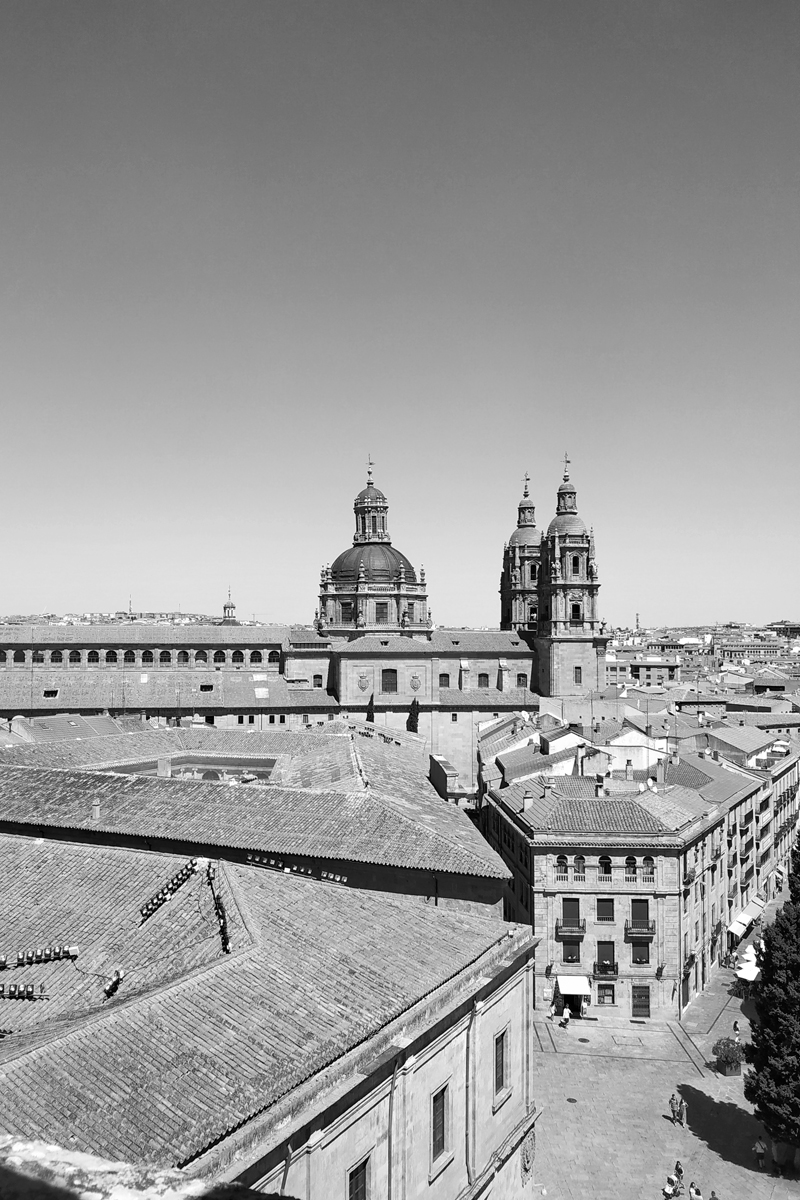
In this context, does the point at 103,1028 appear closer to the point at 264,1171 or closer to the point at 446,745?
the point at 264,1171

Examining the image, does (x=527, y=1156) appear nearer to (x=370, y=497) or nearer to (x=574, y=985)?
(x=574, y=985)

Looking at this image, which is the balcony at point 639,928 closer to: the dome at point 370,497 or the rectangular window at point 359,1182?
the rectangular window at point 359,1182

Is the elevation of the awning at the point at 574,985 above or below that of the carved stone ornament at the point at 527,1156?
below

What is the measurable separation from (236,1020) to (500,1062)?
702cm

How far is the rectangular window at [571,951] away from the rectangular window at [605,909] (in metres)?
1.37

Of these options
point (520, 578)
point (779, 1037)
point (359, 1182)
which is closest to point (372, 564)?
point (520, 578)

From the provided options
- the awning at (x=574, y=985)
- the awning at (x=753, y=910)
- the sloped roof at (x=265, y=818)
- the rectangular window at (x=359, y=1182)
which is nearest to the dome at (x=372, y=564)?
the awning at (x=753, y=910)

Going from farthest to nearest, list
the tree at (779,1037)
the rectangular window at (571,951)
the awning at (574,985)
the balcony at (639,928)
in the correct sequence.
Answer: the rectangular window at (571,951) → the balcony at (639,928) → the awning at (574,985) → the tree at (779,1037)

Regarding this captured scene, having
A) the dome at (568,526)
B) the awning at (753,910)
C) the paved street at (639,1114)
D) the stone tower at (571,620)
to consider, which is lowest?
the paved street at (639,1114)

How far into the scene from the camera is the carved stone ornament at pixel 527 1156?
1752 cm

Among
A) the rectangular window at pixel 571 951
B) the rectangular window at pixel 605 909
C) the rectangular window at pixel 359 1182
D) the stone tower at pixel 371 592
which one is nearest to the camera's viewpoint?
the rectangular window at pixel 359 1182

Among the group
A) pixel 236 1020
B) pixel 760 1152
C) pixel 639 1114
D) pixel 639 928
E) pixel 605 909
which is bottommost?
pixel 639 1114

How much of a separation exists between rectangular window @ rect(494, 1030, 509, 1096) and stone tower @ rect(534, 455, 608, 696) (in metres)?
60.4

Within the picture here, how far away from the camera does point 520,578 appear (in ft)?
319
